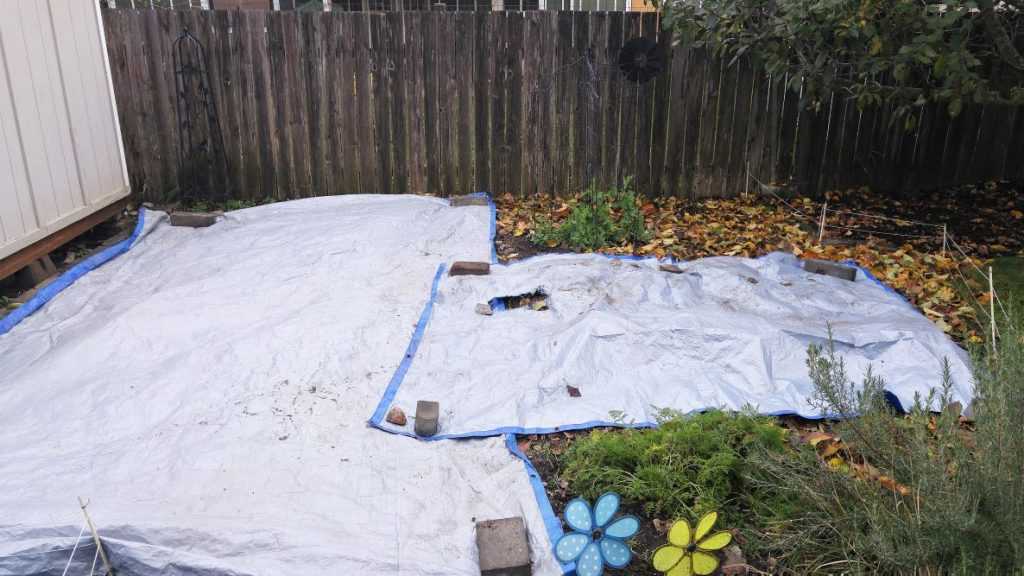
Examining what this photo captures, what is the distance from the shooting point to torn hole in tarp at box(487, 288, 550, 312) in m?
4.86

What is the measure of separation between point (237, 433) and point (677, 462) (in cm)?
194

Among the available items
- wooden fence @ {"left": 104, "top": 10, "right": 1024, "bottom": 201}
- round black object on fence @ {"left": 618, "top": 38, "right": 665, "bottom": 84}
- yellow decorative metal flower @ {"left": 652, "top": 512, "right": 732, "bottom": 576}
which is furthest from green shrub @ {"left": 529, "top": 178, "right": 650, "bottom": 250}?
yellow decorative metal flower @ {"left": 652, "top": 512, "right": 732, "bottom": 576}

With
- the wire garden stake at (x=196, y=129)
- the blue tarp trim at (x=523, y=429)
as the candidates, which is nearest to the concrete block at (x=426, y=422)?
the blue tarp trim at (x=523, y=429)

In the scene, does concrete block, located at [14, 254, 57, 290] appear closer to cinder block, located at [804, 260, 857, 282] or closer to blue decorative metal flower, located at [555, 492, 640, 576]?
blue decorative metal flower, located at [555, 492, 640, 576]

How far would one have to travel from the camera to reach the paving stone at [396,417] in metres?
3.60

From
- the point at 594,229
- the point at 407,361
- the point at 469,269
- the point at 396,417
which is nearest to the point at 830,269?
the point at 594,229

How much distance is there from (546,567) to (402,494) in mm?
700

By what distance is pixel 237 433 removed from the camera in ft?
11.5

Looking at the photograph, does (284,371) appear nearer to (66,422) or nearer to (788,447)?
(66,422)

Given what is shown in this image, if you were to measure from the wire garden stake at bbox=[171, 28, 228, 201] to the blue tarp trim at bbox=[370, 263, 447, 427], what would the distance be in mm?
3052

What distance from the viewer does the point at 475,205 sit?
6.84m

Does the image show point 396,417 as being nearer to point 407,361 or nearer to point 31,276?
point 407,361

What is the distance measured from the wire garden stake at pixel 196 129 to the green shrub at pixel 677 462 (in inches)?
202

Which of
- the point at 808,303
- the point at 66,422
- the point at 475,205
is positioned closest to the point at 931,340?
the point at 808,303
